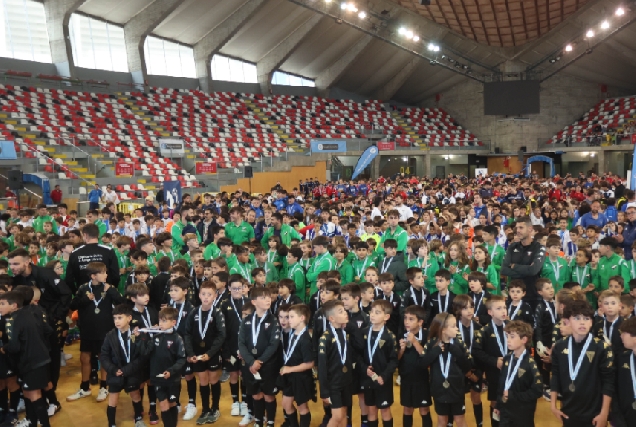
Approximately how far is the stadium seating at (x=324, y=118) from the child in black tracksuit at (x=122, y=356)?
27.5 m

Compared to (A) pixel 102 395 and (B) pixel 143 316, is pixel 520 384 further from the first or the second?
(A) pixel 102 395

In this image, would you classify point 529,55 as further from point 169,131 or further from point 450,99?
point 169,131

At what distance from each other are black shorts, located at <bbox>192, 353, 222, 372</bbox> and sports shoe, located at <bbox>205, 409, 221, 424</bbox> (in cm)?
49

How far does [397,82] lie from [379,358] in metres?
35.7

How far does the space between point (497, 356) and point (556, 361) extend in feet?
2.83

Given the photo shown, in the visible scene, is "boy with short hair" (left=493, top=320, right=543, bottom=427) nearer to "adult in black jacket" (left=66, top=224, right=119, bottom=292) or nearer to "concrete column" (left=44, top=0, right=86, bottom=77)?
"adult in black jacket" (left=66, top=224, right=119, bottom=292)

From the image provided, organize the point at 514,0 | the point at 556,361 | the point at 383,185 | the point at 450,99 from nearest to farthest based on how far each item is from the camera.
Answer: the point at 556,361 → the point at 383,185 → the point at 514,0 → the point at 450,99

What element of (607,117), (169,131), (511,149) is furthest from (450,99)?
(169,131)

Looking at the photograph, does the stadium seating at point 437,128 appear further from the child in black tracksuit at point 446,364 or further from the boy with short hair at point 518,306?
the child in black tracksuit at point 446,364

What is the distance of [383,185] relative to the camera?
23406 millimetres

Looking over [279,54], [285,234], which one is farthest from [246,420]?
[279,54]

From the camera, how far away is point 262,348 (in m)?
5.74

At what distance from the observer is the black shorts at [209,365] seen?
6.31 m

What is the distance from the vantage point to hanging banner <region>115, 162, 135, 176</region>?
2242cm
